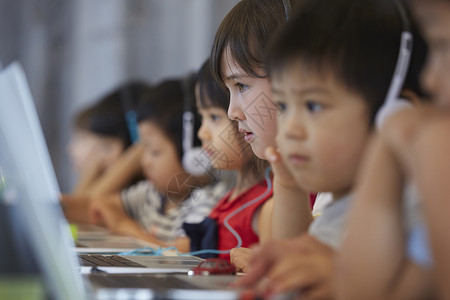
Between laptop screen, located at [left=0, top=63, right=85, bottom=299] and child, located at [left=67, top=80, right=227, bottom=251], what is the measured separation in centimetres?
100

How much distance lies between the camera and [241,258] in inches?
36.7

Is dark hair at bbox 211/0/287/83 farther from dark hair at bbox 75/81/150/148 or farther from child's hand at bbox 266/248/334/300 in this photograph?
dark hair at bbox 75/81/150/148

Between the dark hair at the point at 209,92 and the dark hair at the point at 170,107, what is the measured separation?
1.14 feet

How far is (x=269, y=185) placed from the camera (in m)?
1.28

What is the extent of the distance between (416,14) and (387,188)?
0.18 metres

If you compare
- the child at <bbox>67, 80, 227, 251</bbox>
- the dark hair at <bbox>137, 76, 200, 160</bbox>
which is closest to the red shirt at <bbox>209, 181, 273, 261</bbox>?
the child at <bbox>67, 80, 227, 251</bbox>

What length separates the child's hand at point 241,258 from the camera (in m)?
0.91

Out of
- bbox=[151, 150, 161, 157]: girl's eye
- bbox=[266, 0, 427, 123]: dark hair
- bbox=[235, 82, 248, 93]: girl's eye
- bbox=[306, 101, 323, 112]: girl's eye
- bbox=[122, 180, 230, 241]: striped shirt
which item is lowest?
bbox=[122, 180, 230, 241]: striped shirt

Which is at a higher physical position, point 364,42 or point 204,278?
point 364,42

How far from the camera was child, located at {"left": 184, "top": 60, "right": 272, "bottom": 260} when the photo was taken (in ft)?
3.98

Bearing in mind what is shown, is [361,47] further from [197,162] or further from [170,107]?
[170,107]

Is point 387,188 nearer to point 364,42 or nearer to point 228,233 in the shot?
point 364,42

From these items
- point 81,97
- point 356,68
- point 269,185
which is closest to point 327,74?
point 356,68

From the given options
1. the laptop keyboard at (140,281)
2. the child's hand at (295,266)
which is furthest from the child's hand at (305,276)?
the laptop keyboard at (140,281)
